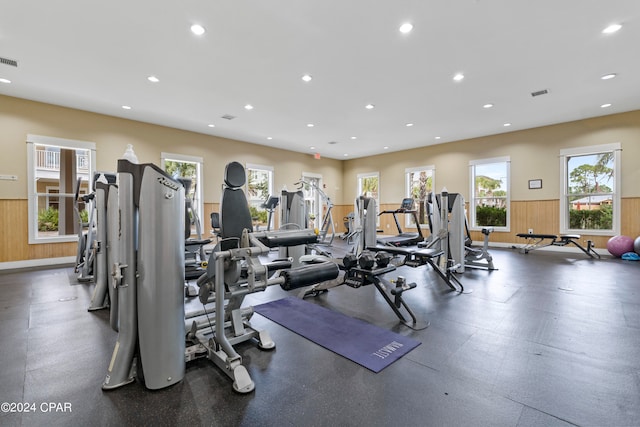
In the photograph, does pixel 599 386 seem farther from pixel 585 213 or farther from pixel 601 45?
pixel 585 213

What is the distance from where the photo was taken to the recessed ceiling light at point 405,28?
132 inches

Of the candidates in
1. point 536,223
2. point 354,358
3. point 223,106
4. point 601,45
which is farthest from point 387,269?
point 536,223

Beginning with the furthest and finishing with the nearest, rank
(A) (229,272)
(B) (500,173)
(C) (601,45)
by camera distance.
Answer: (B) (500,173) → (C) (601,45) → (A) (229,272)

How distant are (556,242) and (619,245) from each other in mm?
1056

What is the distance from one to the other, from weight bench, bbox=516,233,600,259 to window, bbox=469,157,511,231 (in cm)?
84

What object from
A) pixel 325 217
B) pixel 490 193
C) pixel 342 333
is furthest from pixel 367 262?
pixel 490 193

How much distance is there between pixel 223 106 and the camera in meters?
5.95

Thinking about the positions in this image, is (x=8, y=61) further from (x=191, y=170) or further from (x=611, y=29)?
(x=611, y=29)

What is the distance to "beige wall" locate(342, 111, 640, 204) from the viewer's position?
256 inches

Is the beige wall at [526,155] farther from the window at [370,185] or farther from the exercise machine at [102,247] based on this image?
the exercise machine at [102,247]

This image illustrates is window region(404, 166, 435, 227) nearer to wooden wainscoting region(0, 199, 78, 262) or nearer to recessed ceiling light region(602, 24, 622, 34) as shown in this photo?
recessed ceiling light region(602, 24, 622, 34)

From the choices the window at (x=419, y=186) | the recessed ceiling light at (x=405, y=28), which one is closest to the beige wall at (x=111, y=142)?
the window at (x=419, y=186)

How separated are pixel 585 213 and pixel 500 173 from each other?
2.17 metres

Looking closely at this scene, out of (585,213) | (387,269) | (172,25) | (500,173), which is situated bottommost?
(387,269)
